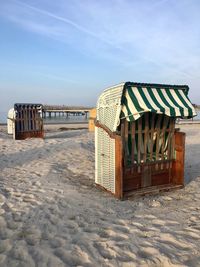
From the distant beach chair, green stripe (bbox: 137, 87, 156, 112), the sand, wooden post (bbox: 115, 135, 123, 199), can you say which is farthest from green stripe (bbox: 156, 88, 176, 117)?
the distant beach chair

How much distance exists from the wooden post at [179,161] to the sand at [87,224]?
13.4 inches

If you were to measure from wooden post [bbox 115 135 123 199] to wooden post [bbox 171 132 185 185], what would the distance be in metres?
1.78

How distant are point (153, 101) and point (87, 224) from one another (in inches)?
115

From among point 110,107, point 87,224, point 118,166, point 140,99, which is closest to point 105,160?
point 118,166

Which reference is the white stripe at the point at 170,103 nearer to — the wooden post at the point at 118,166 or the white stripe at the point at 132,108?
the white stripe at the point at 132,108

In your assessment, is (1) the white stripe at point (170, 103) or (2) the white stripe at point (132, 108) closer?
(2) the white stripe at point (132, 108)

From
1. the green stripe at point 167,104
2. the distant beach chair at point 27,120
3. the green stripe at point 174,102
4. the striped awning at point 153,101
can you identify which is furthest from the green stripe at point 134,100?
the distant beach chair at point 27,120

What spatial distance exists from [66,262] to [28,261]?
50 centimetres

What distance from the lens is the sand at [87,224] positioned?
3.79 m

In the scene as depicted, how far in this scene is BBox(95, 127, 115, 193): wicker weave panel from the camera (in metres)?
6.67

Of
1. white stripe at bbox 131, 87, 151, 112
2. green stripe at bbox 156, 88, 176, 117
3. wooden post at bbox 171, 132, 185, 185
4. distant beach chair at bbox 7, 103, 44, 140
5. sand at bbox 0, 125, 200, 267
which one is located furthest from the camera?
distant beach chair at bbox 7, 103, 44, 140

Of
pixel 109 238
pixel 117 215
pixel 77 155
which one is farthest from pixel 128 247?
pixel 77 155

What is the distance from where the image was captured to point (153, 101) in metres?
6.18

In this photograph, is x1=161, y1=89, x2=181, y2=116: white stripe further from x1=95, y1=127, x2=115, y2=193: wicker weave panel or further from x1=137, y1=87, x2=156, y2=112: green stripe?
x1=95, y1=127, x2=115, y2=193: wicker weave panel
